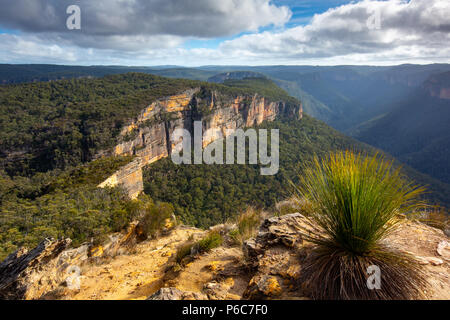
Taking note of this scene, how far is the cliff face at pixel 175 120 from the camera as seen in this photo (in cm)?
2048

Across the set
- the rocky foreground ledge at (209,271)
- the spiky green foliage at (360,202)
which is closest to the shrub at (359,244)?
the spiky green foliage at (360,202)

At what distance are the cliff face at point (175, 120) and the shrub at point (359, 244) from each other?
15.5 meters

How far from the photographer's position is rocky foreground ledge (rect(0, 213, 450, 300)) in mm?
2971

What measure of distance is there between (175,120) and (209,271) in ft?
136

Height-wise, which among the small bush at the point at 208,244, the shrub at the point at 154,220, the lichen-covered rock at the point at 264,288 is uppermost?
the lichen-covered rock at the point at 264,288

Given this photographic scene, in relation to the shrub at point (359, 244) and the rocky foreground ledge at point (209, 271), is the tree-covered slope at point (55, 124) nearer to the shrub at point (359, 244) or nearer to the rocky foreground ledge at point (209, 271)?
the rocky foreground ledge at point (209, 271)

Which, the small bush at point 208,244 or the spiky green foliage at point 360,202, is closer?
the spiky green foliage at point 360,202

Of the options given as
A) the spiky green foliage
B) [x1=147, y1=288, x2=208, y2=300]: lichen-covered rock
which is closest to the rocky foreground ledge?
[x1=147, y1=288, x2=208, y2=300]: lichen-covered rock

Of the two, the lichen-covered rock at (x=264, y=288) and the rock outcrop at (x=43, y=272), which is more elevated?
the lichen-covered rock at (x=264, y=288)

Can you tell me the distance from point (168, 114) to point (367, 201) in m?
42.5

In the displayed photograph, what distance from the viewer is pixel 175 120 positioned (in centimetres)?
4375

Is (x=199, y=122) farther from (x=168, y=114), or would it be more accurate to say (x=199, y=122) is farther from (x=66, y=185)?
(x=66, y=185)

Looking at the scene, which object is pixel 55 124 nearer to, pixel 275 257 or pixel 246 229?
pixel 246 229

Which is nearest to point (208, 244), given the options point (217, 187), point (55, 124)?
point (217, 187)
